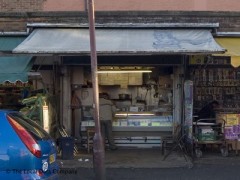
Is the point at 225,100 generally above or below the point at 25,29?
below

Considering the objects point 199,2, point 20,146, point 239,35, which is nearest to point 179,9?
point 199,2

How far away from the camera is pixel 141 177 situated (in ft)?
33.0

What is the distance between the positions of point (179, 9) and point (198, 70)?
188 centimetres

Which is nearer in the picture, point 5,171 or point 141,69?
point 5,171

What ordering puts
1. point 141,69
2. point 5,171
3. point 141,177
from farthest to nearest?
point 141,69
point 141,177
point 5,171

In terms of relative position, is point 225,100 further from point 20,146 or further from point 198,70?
point 20,146

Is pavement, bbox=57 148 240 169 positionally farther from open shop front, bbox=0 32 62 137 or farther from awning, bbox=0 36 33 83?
awning, bbox=0 36 33 83

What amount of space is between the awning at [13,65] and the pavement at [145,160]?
7.54 feet

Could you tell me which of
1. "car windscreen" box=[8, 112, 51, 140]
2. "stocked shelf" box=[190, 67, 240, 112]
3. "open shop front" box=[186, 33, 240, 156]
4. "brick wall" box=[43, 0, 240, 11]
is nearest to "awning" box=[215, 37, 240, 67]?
"open shop front" box=[186, 33, 240, 156]

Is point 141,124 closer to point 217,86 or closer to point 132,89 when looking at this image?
point 132,89

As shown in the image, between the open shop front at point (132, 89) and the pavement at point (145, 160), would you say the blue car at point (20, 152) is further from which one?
the open shop front at point (132, 89)

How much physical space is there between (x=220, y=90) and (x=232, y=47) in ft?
7.05

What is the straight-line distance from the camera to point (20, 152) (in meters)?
6.79

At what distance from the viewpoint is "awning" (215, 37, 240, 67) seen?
1142 cm
